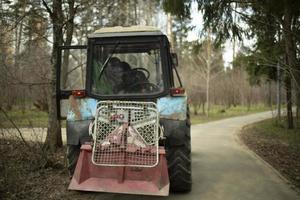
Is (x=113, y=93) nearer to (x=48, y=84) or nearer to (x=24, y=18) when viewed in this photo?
(x=48, y=84)

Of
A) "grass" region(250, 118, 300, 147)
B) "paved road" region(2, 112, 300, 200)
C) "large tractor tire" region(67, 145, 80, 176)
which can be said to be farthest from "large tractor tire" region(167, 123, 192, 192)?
"grass" region(250, 118, 300, 147)

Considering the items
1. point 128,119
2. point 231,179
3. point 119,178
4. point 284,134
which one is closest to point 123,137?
point 128,119

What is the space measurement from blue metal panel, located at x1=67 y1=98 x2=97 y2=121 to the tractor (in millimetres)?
11

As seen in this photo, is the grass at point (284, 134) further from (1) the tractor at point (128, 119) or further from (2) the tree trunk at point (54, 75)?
(1) the tractor at point (128, 119)

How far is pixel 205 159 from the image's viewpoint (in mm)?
10125

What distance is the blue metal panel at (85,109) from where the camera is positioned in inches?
240

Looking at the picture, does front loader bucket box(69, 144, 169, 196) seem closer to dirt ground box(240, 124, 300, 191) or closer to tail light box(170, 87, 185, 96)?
tail light box(170, 87, 185, 96)

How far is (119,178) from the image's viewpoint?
17.6 ft

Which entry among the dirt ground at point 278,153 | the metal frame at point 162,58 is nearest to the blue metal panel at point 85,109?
the metal frame at point 162,58

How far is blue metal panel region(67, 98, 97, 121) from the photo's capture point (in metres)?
6.10

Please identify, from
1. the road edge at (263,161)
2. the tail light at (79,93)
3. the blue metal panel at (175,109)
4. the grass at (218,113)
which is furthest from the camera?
the grass at (218,113)

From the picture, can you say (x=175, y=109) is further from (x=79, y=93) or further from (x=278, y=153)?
(x=278, y=153)

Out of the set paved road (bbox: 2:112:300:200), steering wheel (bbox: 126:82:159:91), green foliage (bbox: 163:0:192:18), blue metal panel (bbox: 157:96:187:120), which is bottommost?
paved road (bbox: 2:112:300:200)

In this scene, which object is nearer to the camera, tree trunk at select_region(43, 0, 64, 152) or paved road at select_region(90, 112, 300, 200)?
paved road at select_region(90, 112, 300, 200)
